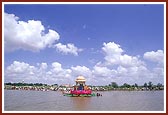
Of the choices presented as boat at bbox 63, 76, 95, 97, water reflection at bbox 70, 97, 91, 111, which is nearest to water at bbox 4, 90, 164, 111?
water reflection at bbox 70, 97, 91, 111

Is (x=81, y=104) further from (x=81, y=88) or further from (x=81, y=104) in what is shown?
(x=81, y=88)

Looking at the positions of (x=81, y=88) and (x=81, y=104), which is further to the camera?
(x=81, y=88)

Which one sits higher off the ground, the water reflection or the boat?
the boat

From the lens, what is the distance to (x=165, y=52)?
7.13 meters

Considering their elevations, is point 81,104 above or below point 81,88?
below

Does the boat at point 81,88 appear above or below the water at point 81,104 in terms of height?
above

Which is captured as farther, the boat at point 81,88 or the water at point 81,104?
the boat at point 81,88

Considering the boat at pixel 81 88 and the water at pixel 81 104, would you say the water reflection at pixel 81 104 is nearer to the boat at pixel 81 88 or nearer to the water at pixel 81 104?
the water at pixel 81 104

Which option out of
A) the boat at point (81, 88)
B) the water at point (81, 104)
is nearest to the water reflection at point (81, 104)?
the water at point (81, 104)

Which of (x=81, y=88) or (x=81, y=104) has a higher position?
(x=81, y=88)

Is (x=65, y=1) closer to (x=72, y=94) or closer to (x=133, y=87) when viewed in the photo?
(x=72, y=94)

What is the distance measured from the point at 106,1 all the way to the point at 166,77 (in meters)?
2.01

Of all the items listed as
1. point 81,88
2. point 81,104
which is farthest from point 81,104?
point 81,88

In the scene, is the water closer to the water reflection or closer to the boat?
the water reflection
